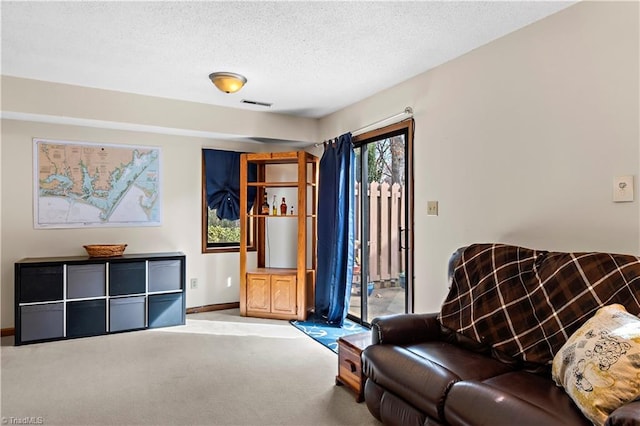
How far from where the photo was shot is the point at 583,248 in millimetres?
2115

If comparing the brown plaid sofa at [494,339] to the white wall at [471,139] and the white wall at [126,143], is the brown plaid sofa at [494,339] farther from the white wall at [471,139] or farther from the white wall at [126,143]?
the white wall at [126,143]

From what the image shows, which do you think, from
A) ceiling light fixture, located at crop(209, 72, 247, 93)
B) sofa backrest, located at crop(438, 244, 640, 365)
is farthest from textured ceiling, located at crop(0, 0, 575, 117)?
sofa backrest, located at crop(438, 244, 640, 365)

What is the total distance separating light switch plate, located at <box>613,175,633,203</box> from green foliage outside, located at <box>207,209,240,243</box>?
12.6 ft

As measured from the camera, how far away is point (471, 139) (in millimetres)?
2779

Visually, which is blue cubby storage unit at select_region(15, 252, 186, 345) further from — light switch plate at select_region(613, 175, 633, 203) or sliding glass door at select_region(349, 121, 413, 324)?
light switch plate at select_region(613, 175, 633, 203)

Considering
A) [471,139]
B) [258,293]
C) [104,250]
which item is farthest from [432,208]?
[104,250]

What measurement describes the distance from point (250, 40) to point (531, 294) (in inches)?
90.1

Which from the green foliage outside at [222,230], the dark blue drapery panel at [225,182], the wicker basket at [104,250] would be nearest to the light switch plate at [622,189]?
the dark blue drapery panel at [225,182]

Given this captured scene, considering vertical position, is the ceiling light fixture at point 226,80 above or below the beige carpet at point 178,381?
above

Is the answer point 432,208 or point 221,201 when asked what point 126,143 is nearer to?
point 221,201

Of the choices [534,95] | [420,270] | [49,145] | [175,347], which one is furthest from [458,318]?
[49,145]

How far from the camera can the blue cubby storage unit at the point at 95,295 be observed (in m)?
3.49

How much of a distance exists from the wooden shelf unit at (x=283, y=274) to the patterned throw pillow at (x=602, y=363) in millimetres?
2963

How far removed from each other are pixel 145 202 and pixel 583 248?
4.01 meters
